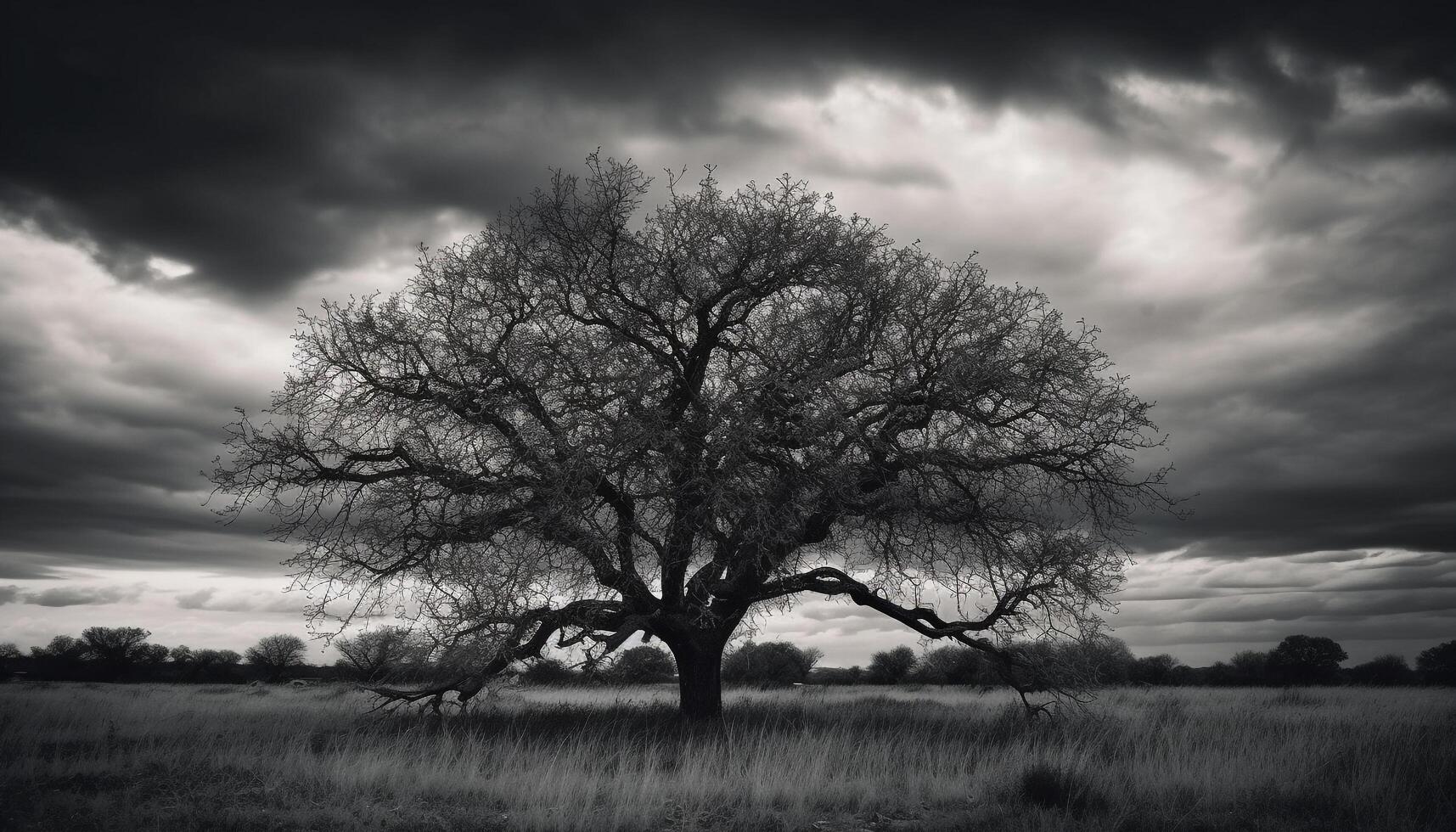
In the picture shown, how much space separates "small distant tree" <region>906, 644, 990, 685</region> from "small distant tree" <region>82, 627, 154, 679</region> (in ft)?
134

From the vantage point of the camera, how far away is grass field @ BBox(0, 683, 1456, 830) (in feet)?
24.2

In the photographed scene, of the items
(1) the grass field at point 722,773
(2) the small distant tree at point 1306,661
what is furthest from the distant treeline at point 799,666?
(1) the grass field at point 722,773

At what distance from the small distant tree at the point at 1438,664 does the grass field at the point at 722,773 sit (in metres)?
24.1

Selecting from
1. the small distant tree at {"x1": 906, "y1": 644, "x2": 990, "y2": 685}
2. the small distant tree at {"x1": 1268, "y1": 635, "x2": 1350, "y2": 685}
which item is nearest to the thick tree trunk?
the small distant tree at {"x1": 906, "y1": 644, "x2": 990, "y2": 685}

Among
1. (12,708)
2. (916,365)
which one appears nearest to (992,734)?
(916,365)

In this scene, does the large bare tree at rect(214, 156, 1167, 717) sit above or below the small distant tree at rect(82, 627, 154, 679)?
above

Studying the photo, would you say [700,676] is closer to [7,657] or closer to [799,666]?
[799,666]

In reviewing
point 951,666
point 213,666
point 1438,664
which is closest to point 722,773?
point 951,666

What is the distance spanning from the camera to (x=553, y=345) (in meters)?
11.4

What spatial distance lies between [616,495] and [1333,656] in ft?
124

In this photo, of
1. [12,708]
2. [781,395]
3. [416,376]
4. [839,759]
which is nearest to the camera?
[839,759]

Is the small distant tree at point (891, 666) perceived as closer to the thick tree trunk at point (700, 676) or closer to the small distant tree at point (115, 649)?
the thick tree trunk at point (700, 676)

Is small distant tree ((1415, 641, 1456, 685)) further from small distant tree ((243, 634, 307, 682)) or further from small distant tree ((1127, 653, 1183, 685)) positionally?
small distant tree ((243, 634, 307, 682))

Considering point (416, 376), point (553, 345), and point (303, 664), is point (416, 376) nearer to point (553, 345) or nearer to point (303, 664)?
point (553, 345)
